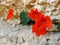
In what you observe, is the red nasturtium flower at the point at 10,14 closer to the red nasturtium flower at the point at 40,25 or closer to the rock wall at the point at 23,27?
the rock wall at the point at 23,27

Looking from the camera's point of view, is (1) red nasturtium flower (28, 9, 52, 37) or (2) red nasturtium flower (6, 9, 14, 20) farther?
(2) red nasturtium flower (6, 9, 14, 20)

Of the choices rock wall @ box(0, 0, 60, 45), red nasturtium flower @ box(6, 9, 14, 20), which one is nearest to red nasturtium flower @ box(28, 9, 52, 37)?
rock wall @ box(0, 0, 60, 45)

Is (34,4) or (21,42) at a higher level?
(34,4)

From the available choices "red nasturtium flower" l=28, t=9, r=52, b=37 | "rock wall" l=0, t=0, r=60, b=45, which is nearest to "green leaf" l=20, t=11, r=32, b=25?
"rock wall" l=0, t=0, r=60, b=45

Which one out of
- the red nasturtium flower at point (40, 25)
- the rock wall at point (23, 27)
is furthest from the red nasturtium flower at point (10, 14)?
the red nasturtium flower at point (40, 25)

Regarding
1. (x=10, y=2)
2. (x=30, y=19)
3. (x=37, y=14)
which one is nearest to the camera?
(x=37, y=14)

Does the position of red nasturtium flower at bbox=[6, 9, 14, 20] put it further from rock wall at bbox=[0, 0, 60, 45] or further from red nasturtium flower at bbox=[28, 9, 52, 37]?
red nasturtium flower at bbox=[28, 9, 52, 37]

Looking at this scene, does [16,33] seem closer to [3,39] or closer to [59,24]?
[3,39]

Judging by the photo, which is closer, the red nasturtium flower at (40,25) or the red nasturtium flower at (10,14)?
the red nasturtium flower at (40,25)

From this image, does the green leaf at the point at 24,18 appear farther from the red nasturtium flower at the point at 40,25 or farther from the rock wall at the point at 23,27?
the red nasturtium flower at the point at 40,25

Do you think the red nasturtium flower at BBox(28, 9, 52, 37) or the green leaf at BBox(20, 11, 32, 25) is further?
the green leaf at BBox(20, 11, 32, 25)

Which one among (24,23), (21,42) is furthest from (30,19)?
(21,42)
